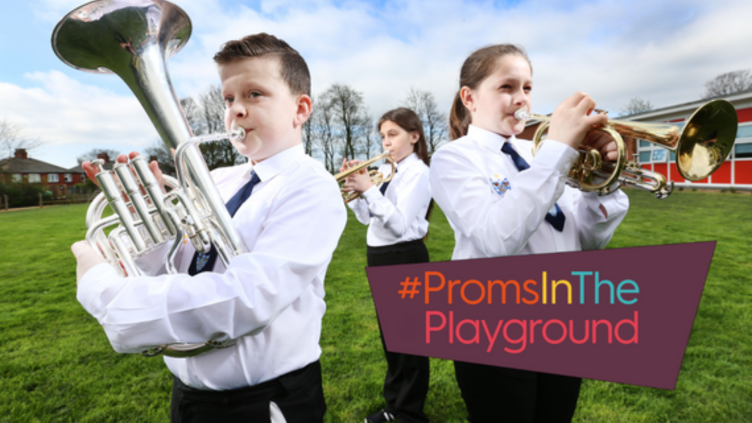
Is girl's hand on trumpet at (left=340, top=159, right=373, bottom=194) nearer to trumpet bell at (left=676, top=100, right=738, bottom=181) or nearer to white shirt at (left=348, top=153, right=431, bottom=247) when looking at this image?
white shirt at (left=348, top=153, right=431, bottom=247)

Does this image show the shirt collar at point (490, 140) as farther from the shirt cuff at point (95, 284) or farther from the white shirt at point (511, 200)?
the shirt cuff at point (95, 284)

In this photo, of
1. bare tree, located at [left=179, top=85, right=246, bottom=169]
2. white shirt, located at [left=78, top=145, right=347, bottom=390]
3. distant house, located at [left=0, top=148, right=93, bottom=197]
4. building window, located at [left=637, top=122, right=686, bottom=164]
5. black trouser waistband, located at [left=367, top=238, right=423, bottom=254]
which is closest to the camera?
white shirt, located at [left=78, top=145, right=347, bottom=390]

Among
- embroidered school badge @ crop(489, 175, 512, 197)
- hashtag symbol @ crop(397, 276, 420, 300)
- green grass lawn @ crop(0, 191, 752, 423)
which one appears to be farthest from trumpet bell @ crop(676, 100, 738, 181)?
hashtag symbol @ crop(397, 276, 420, 300)

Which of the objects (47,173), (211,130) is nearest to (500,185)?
(211,130)

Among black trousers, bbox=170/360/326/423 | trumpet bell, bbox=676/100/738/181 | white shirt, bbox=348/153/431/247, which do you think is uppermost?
trumpet bell, bbox=676/100/738/181

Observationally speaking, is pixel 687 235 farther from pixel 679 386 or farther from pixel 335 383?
pixel 335 383

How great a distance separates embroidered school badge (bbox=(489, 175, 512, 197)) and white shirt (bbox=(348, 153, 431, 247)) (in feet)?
5.09

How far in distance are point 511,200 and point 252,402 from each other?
4.14 feet

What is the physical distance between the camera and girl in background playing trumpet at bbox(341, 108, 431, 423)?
121 inches

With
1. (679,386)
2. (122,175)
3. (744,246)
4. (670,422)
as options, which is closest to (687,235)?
(744,246)

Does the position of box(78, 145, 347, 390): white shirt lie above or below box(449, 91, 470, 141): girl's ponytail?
below

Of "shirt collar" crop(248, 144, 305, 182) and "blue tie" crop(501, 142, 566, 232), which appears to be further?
"blue tie" crop(501, 142, 566, 232)

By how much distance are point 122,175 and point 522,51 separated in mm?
1894

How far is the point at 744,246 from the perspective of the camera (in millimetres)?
7852
